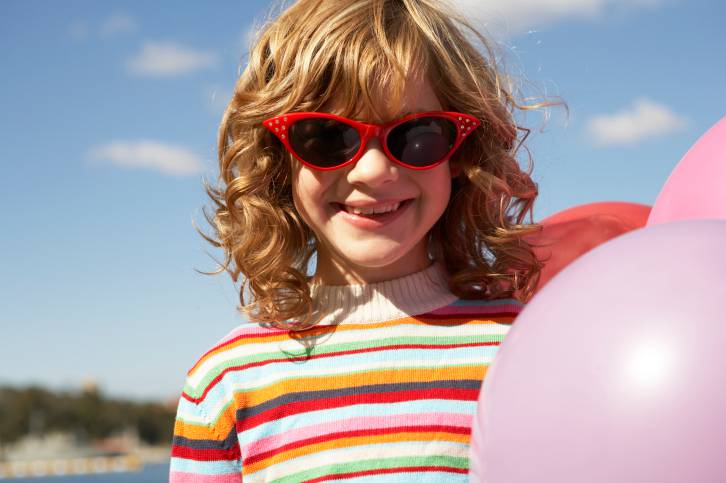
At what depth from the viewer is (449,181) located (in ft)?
7.79

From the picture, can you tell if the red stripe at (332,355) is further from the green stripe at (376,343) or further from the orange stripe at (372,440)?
the orange stripe at (372,440)

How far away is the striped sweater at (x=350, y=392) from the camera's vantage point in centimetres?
221

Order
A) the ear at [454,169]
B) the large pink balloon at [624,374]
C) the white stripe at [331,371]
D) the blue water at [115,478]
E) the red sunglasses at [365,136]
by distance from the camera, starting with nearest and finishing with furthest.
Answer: the large pink balloon at [624,374] < the red sunglasses at [365,136] < the white stripe at [331,371] < the ear at [454,169] < the blue water at [115,478]

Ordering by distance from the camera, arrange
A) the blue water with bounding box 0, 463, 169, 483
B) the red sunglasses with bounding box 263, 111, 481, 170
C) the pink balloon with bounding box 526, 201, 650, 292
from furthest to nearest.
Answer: the blue water with bounding box 0, 463, 169, 483
the pink balloon with bounding box 526, 201, 650, 292
the red sunglasses with bounding box 263, 111, 481, 170

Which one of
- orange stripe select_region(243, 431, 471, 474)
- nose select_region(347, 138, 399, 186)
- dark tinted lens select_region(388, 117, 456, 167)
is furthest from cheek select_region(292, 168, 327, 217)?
orange stripe select_region(243, 431, 471, 474)

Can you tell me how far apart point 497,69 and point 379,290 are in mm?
719

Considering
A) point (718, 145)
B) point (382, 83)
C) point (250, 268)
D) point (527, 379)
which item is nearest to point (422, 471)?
point (527, 379)

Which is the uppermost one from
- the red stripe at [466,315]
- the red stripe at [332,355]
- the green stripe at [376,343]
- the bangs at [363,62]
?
the bangs at [363,62]

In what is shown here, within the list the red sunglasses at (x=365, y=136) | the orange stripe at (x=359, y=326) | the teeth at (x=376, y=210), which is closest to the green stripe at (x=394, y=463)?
the orange stripe at (x=359, y=326)

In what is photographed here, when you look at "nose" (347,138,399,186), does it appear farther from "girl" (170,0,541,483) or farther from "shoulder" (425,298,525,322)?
"shoulder" (425,298,525,322)

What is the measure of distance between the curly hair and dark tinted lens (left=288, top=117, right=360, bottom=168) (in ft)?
0.24

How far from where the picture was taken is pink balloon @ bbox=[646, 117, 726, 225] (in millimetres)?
2244

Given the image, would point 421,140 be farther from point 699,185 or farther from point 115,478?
point 115,478

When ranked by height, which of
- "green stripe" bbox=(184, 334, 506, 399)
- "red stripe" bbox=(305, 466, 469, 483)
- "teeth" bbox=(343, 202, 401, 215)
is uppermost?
"teeth" bbox=(343, 202, 401, 215)
